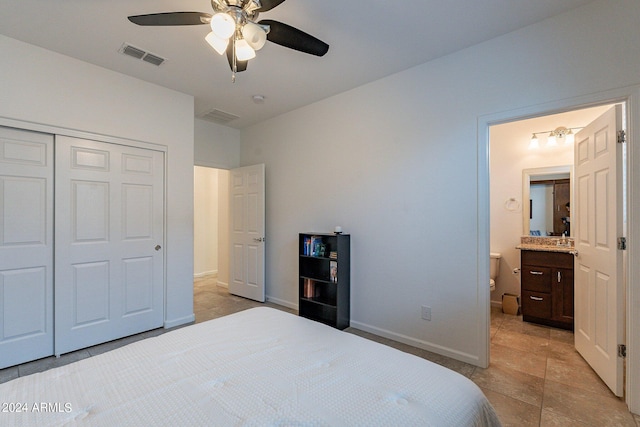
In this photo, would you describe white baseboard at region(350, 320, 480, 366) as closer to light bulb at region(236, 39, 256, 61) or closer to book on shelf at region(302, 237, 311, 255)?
book on shelf at region(302, 237, 311, 255)

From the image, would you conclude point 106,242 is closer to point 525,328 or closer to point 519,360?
point 519,360

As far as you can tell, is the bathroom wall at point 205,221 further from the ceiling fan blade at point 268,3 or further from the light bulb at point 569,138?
the light bulb at point 569,138

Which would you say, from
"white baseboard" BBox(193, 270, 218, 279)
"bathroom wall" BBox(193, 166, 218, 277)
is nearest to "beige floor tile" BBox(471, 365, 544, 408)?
"white baseboard" BBox(193, 270, 218, 279)

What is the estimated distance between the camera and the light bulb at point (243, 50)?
172cm

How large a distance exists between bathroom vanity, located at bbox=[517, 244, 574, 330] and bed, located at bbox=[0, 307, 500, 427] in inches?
111

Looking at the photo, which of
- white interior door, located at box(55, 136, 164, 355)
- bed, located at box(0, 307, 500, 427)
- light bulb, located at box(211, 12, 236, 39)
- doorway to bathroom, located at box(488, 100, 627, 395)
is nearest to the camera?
bed, located at box(0, 307, 500, 427)

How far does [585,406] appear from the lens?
74.4 inches

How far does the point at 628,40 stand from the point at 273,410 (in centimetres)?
296

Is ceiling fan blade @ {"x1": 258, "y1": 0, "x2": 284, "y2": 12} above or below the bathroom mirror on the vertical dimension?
above

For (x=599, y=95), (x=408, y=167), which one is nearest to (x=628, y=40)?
(x=599, y=95)

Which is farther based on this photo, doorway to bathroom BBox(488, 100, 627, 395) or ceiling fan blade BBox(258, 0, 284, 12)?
doorway to bathroom BBox(488, 100, 627, 395)

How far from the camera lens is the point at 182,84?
316cm

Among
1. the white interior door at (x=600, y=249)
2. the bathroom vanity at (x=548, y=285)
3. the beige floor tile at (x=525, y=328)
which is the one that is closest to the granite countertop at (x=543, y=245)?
the bathroom vanity at (x=548, y=285)

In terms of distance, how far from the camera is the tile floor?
→ 1.80 m
